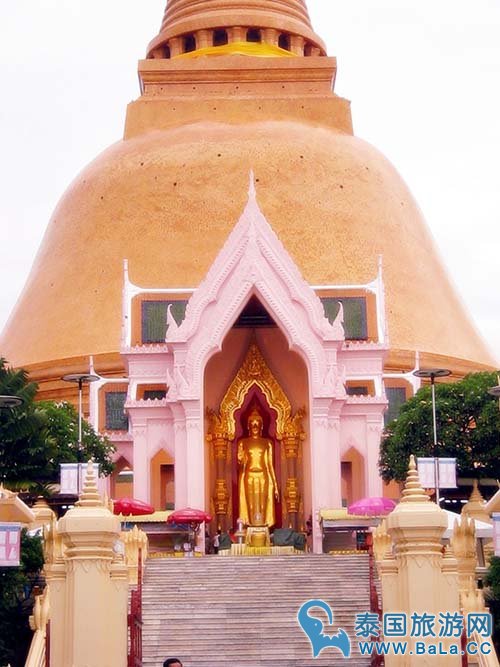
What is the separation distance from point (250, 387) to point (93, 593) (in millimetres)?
15526

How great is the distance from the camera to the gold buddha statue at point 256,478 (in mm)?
28047

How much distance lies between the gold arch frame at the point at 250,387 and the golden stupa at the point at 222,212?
19.5ft

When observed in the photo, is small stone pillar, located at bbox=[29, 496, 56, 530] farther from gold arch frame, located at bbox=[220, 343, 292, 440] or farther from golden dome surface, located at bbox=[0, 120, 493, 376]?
golden dome surface, located at bbox=[0, 120, 493, 376]

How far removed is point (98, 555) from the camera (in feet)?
43.9

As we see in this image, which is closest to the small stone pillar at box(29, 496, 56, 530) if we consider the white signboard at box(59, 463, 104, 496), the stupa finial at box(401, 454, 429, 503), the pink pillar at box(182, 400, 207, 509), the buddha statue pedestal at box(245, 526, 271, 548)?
the white signboard at box(59, 463, 104, 496)

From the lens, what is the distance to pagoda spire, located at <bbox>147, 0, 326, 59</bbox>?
43.0 metres

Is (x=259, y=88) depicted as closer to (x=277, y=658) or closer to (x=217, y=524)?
(x=217, y=524)

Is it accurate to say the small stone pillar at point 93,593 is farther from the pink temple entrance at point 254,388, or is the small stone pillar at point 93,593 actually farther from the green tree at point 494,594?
the pink temple entrance at point 254,388

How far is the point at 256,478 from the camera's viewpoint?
28.1 meters

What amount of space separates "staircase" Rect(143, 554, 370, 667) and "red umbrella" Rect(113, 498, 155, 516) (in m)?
3.51

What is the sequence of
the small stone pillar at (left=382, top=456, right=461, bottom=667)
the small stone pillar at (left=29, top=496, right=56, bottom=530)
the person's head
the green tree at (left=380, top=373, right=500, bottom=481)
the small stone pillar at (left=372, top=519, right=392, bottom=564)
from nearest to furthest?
the small stone pillar at (left=382, top=456, right=461, bottom=667)
the small stone pillar at (left=372, top=519, right=392, bottom=564)
the small stone pillar at (left=29, top=496, right=56, bottom=530)
the green tree at (left=380, top=373, right=500, bottom=481)
the person's head

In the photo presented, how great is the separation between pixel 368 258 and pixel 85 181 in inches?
335

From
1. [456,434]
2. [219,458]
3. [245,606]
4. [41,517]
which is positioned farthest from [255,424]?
[245,606]

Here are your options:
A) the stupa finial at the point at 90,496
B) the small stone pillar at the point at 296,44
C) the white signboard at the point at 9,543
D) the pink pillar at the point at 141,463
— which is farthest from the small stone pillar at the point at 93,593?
the small stone pillar at the point at 296,44
